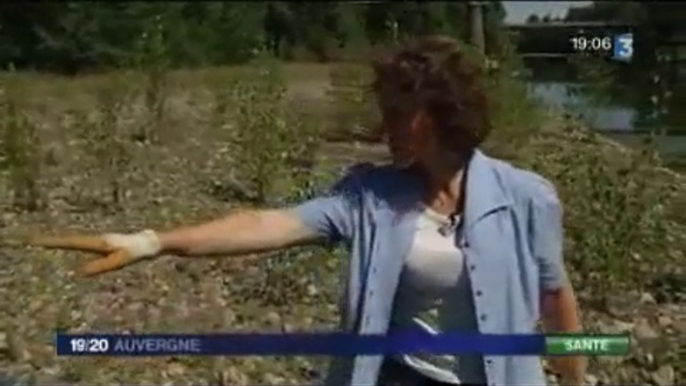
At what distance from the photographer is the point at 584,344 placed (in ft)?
8.50

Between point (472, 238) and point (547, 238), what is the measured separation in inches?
5.6

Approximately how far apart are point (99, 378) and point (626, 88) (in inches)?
68.5

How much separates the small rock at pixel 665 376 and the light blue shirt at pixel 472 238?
1.67 m

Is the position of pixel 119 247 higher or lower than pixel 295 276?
higher

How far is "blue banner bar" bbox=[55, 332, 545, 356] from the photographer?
2.39 metres

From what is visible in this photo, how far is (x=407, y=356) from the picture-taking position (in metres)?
2.41

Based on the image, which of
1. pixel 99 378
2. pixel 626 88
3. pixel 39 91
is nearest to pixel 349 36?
pixel 39 91

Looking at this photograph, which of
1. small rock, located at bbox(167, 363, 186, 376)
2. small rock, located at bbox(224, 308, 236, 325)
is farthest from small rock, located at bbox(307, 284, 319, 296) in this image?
small rock, located at bbox(167, 363, 186, 376)

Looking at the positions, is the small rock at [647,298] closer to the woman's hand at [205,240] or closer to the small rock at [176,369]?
the small rock at [176,369]

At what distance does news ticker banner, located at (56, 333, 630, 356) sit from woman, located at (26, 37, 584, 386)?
2cm

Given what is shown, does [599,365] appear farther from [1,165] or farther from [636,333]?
[1,165]

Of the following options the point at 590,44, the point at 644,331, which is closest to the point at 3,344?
the point at 644,331

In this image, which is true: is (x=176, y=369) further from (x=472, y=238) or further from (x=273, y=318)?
(x=472, y=238)

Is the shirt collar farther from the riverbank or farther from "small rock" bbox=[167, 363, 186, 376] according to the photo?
"small rock" bbox=[167, 363, 186, 376]
